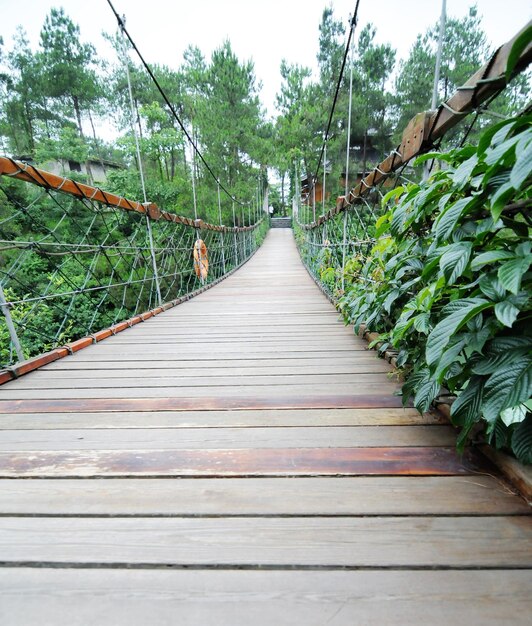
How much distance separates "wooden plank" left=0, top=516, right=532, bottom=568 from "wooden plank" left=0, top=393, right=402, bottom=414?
430 millimetres

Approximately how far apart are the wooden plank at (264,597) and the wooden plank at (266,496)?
0.38 ft

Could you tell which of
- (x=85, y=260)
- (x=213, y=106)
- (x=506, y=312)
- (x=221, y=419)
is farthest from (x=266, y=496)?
(x=213, y=106)

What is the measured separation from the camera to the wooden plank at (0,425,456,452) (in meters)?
0.83

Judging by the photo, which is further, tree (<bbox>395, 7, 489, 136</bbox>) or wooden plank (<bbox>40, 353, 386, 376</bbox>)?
tree (<bbox>395, 7, 489, 136</bbox>)

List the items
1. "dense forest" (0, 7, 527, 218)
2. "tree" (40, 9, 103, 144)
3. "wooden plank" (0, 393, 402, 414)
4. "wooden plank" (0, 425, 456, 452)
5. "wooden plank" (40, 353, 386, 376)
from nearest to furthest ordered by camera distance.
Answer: "wooden plank" (0, 425, 456, 452) → "wooden plank" (0, 393, 402, 414) → "wooden plank" (40, 353, 386, 376) → "dense forest" (0, 7, 527, 218) → "tree" (40, 9, 103, 144)

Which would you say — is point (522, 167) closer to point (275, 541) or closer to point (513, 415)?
point (513, 415)

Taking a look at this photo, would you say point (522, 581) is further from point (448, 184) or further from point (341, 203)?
point (341, 203)

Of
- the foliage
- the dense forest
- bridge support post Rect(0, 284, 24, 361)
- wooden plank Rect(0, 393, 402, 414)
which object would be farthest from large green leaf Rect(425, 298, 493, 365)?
the dense forest

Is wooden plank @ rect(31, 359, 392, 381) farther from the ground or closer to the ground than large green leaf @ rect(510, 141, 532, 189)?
closer to the ground

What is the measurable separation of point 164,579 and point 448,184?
996 mm

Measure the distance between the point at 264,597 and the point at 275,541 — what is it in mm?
89

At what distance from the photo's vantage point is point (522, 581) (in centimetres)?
49

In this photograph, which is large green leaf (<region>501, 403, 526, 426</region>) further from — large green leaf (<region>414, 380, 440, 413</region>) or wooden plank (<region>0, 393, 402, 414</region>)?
wooden plank (<region>0, 393, 402, 414</region>)

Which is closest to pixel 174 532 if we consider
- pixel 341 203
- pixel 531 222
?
pixel 531 222
